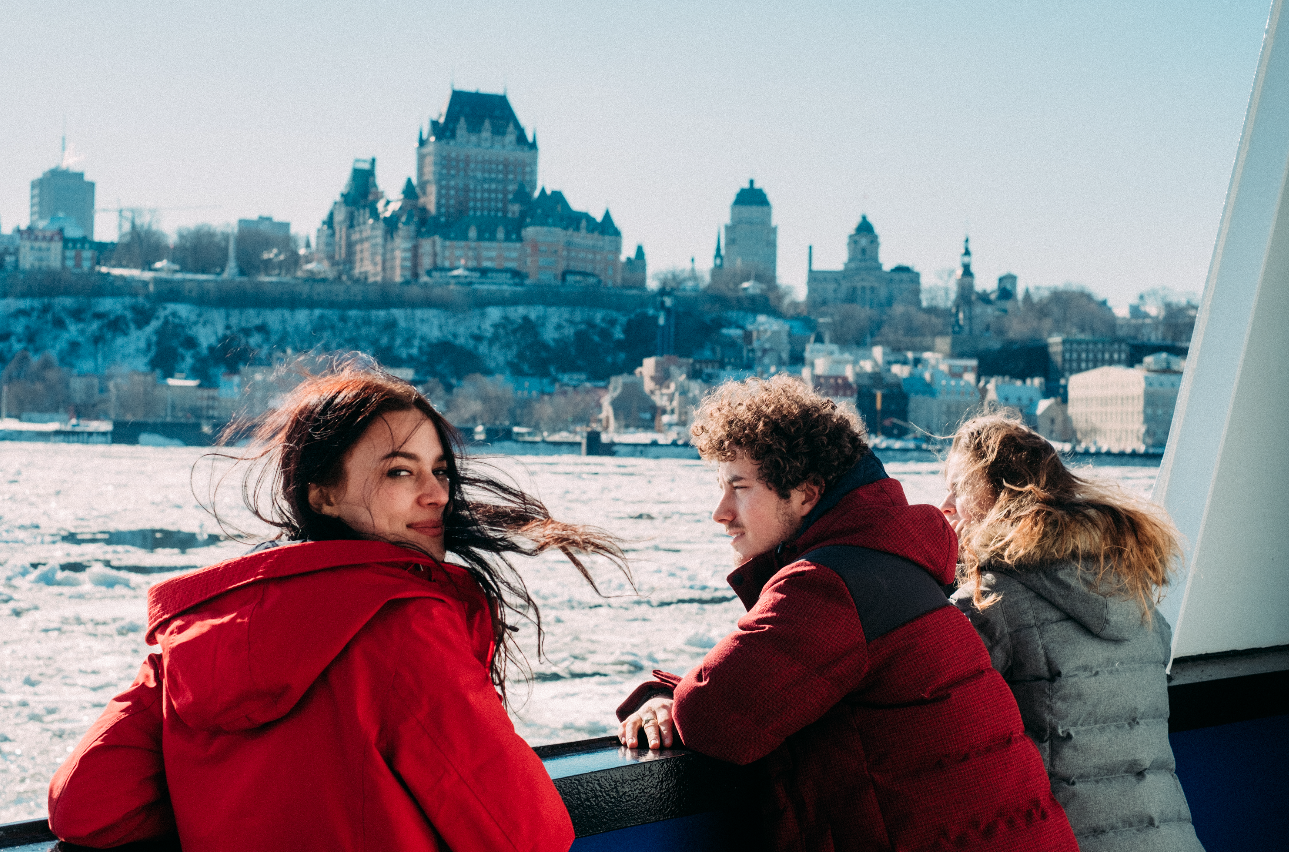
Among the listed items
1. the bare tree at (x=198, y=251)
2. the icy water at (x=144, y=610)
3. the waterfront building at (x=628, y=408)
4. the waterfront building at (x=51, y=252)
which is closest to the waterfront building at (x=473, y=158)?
the bare tree at (x=198, y=251)

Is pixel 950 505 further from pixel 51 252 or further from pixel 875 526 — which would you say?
pixel 51 252

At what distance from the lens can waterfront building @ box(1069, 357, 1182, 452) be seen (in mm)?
36406

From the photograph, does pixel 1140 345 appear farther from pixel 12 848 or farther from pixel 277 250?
pixel 12 848

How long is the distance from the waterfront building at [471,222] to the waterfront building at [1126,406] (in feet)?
73.1

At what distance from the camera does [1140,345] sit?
45.7 meters

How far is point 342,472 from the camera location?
815 mm

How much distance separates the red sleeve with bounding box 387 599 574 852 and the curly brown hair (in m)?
0.38

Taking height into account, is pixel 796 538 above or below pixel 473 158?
below

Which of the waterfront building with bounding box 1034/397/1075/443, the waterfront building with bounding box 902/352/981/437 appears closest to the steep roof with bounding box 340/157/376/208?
Result: the waterfront building with bounding box 902/352/981/437

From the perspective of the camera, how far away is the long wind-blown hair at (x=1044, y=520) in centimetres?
103

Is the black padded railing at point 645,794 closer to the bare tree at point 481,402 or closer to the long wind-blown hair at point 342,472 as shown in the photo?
the long wind-blown hair at point 342,472

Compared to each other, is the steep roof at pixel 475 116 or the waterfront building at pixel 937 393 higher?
the steep roof at pixel 475 116

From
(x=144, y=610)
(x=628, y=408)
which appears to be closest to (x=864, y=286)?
(x=628, y=408)

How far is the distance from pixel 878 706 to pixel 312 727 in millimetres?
430
